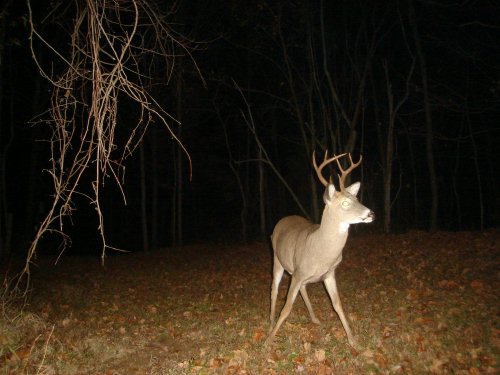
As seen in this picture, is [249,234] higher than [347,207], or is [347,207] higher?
[347,207]

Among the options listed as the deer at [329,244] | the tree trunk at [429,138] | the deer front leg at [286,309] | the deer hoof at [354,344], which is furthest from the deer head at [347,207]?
the tree trunk at [429,138]

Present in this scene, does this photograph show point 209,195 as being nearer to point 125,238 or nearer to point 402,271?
point 125,238

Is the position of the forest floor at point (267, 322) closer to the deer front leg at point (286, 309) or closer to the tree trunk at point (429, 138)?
the deer front leg at point (286, 309)

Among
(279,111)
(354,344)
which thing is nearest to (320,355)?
(354,344)

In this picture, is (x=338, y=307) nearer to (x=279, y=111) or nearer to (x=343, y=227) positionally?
(x=343, y=227)

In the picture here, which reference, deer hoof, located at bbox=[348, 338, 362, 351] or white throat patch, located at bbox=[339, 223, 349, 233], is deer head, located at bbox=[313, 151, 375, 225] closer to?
white throat patch, located at bbox=[339, 223, 349, 233]

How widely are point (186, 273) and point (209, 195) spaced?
701 inches

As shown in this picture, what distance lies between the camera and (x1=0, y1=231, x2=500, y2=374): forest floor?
474 cm

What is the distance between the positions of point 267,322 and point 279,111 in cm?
2071

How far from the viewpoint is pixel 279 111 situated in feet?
85.4

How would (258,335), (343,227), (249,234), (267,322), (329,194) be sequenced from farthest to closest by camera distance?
(249,234) < (267,322) < (258,335) < (329,194) < (343,227)

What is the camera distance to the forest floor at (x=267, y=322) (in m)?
4.74

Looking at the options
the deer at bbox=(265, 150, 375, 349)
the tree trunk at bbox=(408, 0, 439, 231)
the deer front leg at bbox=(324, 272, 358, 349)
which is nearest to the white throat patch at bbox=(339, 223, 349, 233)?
the deer at bbox=(265, 150, 375, 349)

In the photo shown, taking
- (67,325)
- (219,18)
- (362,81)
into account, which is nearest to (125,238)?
(219,18)
